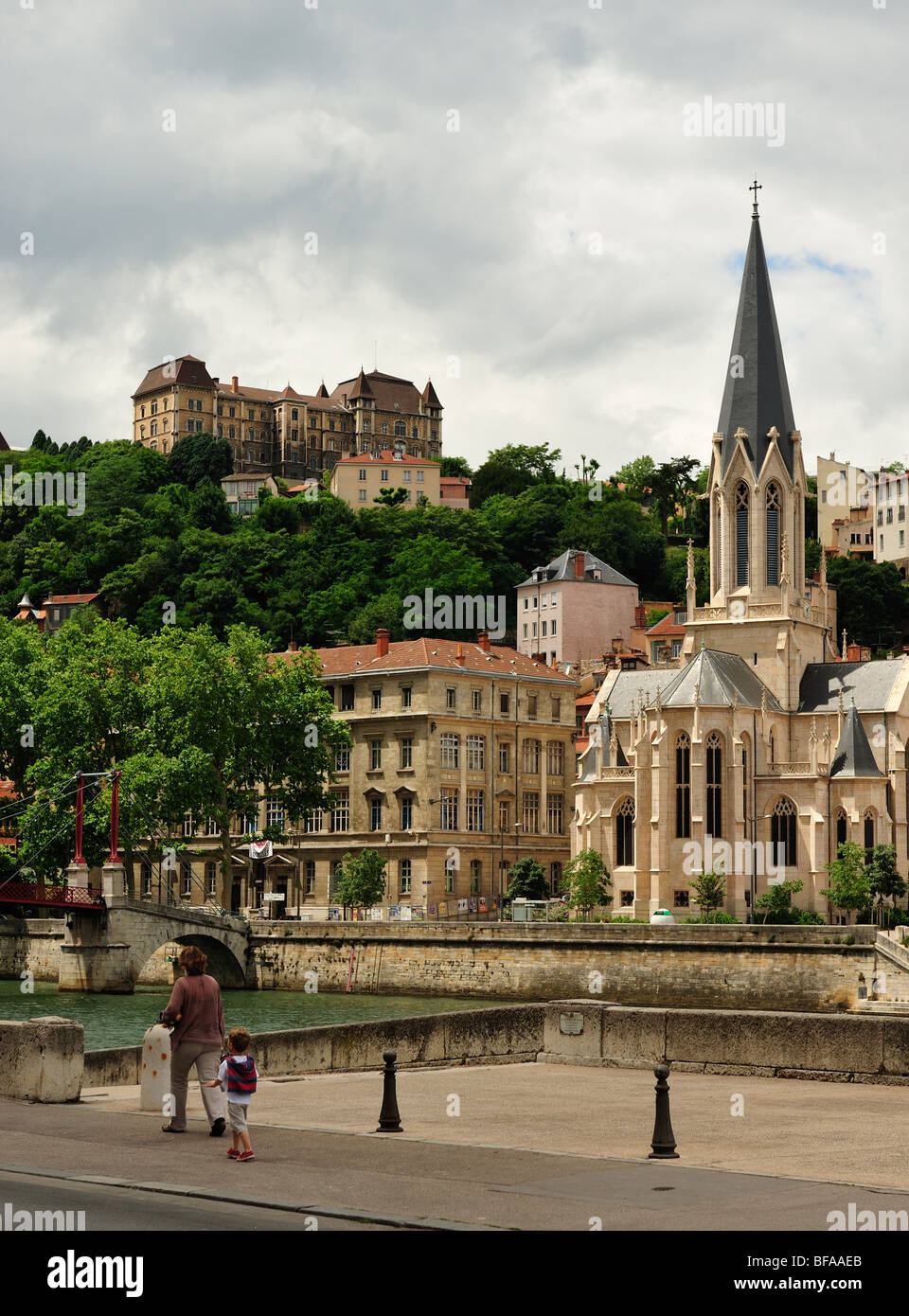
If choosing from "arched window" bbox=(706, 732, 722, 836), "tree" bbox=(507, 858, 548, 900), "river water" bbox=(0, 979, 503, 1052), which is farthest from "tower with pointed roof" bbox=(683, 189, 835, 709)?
"river water" bbox=(0, 979, 503, 1052)

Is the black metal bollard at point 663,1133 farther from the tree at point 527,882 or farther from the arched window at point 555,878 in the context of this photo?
the arched window at point 555,878

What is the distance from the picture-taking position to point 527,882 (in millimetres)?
86688

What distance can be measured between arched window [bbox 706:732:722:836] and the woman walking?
6528cm

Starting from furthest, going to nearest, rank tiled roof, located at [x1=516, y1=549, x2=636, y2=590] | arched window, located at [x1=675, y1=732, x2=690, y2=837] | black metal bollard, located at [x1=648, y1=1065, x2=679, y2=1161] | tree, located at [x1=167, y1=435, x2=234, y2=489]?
tree, located at [x1=167, y1=435, x2=234, y2=489] → tiled roof, located at [x1=516, y1=549, x2=636, y2=590] → arched window, located at [x1=675, y1=732, x2=690, y2=837] → black metal bollard, located at [x1=648, y1=1065, x2=679, y2=1161]

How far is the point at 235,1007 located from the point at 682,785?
28707mm

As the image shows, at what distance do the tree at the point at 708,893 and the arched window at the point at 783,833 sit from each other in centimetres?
407

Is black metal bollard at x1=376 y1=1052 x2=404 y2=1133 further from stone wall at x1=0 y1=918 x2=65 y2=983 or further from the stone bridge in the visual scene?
stone wall at x1=0 y1=918 x2=65 y2=983

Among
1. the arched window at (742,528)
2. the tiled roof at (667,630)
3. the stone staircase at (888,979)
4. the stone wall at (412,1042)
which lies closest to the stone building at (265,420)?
the tiled roof at (667,630)

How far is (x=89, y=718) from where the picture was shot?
257 ft

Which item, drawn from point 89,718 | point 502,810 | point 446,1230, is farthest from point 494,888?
point 446,1230

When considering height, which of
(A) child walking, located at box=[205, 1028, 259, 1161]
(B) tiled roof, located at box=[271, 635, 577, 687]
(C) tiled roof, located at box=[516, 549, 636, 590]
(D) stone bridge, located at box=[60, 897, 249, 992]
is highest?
(C) tiled roof, located at box=[516, 549, 636, 590]

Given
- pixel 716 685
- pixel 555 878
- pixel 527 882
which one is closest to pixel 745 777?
pixel 716 685

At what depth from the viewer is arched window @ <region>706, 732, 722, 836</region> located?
81875 mm
